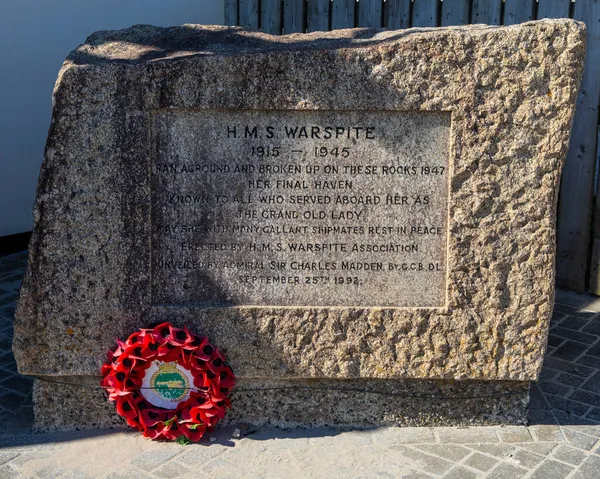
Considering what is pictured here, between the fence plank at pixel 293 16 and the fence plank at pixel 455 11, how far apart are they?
1.13 m

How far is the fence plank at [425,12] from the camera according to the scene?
563 cm

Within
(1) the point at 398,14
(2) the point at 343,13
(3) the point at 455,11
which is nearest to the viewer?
(3) the point at 455,11

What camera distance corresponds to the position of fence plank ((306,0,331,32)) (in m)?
5.95

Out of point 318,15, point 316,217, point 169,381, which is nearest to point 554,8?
point 318,15

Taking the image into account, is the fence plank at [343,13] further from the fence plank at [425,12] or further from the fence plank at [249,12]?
the fence plank at [249,12]

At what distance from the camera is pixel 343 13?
588 cm

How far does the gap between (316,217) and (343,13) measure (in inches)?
116

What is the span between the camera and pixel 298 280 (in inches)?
136

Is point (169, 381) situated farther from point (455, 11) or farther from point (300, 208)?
point (455, 11)

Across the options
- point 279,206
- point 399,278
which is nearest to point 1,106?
point 279,206

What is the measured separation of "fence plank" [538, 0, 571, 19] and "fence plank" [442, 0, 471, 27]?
0.51 metres

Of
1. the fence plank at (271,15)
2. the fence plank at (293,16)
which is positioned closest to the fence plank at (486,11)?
the fence plank at (293,16)

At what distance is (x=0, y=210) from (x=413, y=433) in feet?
13.3

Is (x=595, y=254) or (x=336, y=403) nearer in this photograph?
(x=336, y=403)
